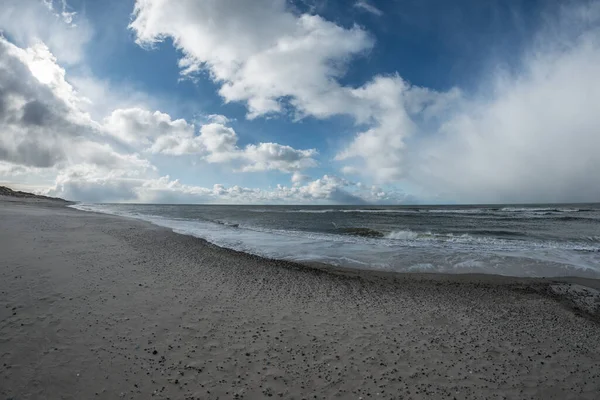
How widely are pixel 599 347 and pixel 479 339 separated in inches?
99.8

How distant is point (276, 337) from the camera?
19.8 ft

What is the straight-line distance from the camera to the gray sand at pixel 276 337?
4.55 metres

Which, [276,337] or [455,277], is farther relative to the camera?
[455,277]

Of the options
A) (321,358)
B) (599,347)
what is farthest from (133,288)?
(599,347)

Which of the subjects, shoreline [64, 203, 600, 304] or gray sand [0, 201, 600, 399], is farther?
shoreline [64, 203, 600, 304]

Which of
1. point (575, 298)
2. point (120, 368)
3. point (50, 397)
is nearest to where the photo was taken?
point (50, 397)

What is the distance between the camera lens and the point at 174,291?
8.41 metres

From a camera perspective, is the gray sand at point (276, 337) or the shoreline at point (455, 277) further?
the shoreline at point (455, 277)

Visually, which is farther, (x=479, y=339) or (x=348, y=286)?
(x=348, y=286)

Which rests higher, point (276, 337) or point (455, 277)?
point (276, 337)

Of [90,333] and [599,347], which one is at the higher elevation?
[90,333]

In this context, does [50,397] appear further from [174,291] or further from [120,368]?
[174,291]

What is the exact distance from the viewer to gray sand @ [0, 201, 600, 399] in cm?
455

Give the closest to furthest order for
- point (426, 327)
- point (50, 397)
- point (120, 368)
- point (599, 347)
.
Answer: point (50, 397) → point (120, 368) → point (599, 347) → point (426, 327)
